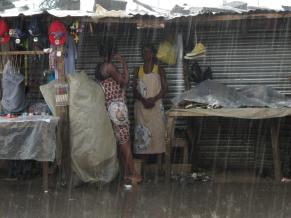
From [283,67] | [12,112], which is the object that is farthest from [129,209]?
[283,67]

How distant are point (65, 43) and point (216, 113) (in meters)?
2.48

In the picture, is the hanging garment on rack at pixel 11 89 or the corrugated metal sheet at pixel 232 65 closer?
the hanging garment on rack at pixel 11 89

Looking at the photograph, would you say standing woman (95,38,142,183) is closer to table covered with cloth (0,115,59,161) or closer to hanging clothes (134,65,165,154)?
hanging clothes (134,65,165,154)

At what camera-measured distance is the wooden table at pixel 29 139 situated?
7.37 meters

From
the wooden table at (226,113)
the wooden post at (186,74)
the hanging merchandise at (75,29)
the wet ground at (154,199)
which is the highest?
the hanging merchandise at (75,29)

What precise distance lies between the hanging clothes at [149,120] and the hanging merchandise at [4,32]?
84.7 inches

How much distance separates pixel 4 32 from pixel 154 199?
333cm

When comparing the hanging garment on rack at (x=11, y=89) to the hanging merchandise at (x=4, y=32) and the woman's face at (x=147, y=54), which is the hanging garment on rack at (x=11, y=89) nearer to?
the hanging merchandise at (x=4, y=32)

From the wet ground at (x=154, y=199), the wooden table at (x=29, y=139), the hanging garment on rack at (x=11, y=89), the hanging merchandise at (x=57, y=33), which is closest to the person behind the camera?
the wet ground at (x=154, y=199)

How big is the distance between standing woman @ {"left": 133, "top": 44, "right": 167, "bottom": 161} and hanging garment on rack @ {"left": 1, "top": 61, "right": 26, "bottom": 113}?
1822mm

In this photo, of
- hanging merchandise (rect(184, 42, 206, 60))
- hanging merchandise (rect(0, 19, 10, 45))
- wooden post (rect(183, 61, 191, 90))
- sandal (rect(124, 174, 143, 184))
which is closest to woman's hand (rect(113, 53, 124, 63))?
hanging merchandise (rect(184, 42, 206, 60))

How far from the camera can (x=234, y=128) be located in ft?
29.4

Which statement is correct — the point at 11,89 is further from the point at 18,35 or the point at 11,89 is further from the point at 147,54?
the point at 147,54

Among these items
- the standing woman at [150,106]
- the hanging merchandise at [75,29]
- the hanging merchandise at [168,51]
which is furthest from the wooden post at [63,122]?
the hanging merchandise at [168,51]
